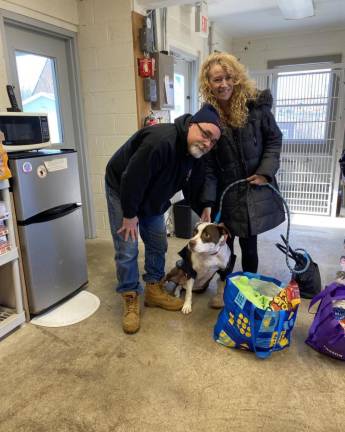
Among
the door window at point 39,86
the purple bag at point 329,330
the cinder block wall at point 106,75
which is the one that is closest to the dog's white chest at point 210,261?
the purple bag at point 329,330

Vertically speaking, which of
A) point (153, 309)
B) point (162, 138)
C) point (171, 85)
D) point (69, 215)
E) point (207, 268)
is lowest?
point (153, 309)

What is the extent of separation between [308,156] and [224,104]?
9.05 feet

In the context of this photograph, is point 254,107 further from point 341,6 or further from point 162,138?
point 341,6

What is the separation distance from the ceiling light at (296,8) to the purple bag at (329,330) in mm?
2925

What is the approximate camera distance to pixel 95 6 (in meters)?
3.00

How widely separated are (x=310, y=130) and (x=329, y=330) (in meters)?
3.13

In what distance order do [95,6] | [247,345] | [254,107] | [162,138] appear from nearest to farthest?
[162,138], [247,345], [254,107], [95,6]

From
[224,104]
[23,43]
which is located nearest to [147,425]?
[224,104]

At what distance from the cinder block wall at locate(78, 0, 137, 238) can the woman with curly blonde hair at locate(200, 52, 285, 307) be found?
4.31ft

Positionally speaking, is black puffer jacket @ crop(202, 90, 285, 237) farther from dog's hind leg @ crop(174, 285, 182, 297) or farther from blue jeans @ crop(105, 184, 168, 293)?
dog's hind leg @ crop(174, 285, 182, 297)

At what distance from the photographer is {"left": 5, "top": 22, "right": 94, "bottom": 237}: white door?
2631 millimetres

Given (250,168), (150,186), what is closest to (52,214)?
(150,186)

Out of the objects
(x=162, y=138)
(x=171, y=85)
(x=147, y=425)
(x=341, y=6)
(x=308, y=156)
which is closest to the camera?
(x=147, y=425)

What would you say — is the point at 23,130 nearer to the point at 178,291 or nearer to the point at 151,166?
the point at 151,166
